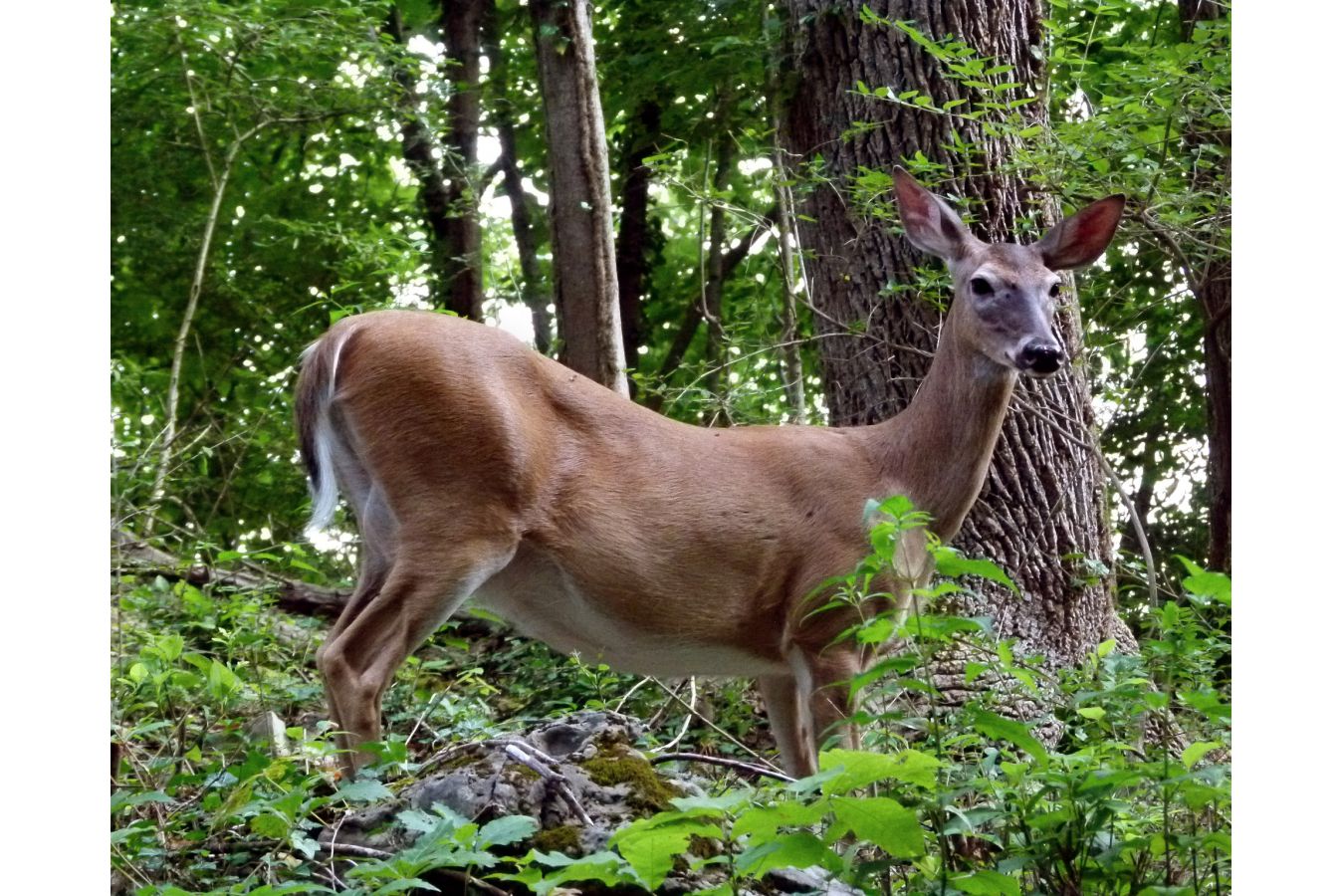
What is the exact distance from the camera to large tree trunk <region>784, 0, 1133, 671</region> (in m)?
6.77

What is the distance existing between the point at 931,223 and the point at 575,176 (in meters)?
2.52

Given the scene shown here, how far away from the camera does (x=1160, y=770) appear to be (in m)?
3.14

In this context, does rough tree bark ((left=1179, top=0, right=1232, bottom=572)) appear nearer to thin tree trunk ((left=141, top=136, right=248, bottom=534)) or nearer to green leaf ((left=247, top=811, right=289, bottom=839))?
green leaf ((left=247, top=811, right=289, bottom=839))

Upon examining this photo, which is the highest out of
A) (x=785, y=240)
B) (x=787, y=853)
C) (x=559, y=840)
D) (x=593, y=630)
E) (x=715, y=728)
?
(x=785, y=240)

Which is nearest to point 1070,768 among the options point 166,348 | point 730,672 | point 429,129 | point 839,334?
point 730,672

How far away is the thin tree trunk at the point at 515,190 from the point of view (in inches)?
496

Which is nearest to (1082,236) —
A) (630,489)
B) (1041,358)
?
(1041,358)

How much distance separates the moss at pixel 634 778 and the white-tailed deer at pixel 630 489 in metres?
0.87

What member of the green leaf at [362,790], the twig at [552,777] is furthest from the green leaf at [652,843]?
the twig at [552,777]

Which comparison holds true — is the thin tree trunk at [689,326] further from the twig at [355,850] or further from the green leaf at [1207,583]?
the green leaf at [1207,583]

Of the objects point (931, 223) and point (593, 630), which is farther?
point (931, 223)

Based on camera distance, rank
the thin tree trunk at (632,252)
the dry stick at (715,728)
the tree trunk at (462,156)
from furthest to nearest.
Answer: the thin tree trunk at (632,252), the tree trunk at (462,156), the dry stick at (715,728)

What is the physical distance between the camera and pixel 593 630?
546cm

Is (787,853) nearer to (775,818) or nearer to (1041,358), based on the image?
(775,818)
